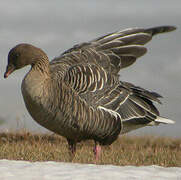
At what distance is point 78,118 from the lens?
828 cm

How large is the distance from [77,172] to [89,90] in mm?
4096

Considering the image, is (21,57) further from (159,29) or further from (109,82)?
(159,29)

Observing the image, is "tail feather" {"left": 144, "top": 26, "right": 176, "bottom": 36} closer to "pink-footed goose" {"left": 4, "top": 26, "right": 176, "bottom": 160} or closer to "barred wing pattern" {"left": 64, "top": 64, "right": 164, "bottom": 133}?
"pink-footed goose" {"left": 4, "top": 26, "right": 176, "bottom": 160}

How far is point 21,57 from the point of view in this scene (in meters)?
8.75

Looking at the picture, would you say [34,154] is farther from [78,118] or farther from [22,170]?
[22,170]

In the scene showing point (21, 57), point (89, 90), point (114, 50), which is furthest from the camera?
point (114, 50)

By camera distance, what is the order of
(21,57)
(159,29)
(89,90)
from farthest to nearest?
(159,29)
(21,57)
(89,90)

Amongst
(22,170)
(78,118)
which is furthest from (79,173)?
(78,118)

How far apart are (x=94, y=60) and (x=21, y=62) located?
1400 mm

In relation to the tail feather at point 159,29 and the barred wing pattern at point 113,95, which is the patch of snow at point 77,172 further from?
the tail feather at point 159,29

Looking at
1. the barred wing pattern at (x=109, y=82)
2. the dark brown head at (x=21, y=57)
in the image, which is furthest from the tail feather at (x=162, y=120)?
the dark brown head at (x=21, y=57)

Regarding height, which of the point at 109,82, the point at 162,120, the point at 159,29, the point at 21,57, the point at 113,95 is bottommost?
the point at 162,120

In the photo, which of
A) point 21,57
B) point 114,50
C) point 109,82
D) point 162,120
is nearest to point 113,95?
point 109,82

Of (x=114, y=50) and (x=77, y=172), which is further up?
(x=114, y=50)
